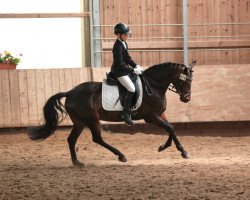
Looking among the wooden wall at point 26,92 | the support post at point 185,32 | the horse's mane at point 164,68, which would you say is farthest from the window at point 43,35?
the horse's mane at point 164,68

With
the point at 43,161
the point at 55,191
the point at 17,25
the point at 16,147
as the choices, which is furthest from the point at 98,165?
the point at 17,25

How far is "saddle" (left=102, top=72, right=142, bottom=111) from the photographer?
28.9 ft

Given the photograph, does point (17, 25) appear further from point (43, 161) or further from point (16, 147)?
point (43, 161)

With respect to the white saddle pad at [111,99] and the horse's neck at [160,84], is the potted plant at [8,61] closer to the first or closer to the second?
the white saddle pad at [111,99]

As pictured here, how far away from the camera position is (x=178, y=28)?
1366cm

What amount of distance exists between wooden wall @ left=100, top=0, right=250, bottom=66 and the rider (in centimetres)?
473

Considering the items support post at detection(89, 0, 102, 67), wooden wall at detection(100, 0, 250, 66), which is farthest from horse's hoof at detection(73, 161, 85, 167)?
wooden wall at detection(100, 0, 250, 66)

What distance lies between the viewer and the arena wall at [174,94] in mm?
12758

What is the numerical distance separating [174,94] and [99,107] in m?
4.22

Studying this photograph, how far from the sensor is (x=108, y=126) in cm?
1332

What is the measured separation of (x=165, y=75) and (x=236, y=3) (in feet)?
18.0

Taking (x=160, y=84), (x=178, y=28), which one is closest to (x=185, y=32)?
(x=178, y=28)

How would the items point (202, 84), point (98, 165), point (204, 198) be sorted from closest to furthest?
point (204, 198), point (98, 165), point (202, 84)

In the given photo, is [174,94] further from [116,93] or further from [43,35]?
[116,93]
